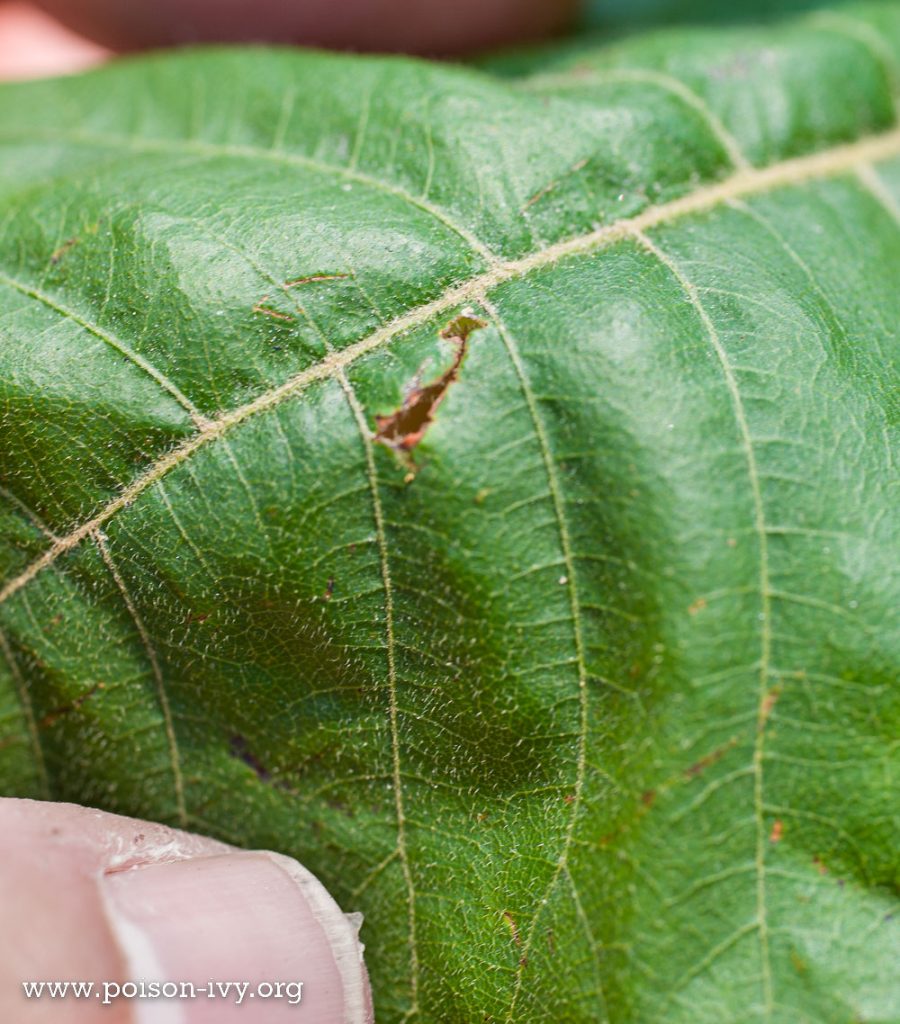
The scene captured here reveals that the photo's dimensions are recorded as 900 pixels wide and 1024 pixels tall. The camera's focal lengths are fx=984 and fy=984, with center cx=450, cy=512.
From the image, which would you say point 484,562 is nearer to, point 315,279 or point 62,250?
point 315,279

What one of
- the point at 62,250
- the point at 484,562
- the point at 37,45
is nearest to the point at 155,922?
the point at 484,562

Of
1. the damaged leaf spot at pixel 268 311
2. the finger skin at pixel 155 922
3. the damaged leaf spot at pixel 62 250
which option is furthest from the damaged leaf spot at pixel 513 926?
the damaged leaf spot at pixel 62 250

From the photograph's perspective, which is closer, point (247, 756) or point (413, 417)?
point (413, 417)

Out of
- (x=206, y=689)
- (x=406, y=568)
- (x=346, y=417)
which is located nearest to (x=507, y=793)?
(x=406, y=568)

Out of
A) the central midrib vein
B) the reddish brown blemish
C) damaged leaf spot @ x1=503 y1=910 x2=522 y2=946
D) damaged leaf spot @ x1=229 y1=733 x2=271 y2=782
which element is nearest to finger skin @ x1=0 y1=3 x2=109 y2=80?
the reddish brown blemish

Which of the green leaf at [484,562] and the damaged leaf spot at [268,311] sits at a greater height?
the damaged leaf spot at [268,311]

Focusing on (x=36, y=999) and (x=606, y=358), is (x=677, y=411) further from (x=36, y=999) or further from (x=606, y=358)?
(x=36, y=999)

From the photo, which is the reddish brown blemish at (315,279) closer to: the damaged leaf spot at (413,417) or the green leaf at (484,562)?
the green leaf at (484,562)
